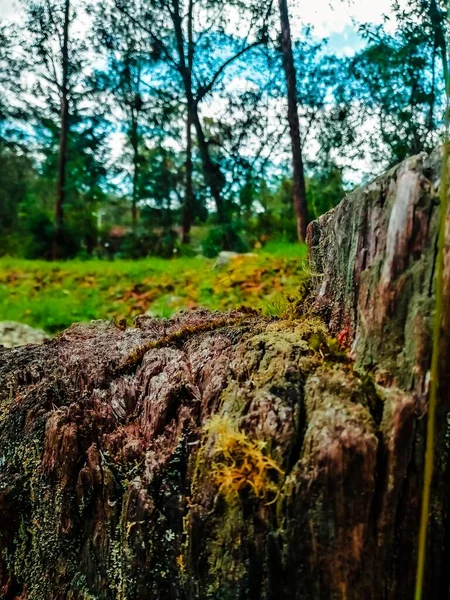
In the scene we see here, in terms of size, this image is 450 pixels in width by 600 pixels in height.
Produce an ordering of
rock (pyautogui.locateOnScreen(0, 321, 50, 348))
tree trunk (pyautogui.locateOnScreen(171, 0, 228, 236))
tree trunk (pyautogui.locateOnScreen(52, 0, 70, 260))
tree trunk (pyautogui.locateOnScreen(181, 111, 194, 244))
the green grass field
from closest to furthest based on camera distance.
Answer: rock (pyautogui.locateOnScreen(0, 321, 50, 348)) → the green grass field → tree trunk (pyautogui.locateOnScreen(171, 0, 228, 236)) → tree trunk (pyautogui.locateOnScreen(52, 0, 70, 260)) → tree trunk (pyautogui.locateOnScreen(181, 111, 194, 244))

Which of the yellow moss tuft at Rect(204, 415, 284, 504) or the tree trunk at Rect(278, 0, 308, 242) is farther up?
the tree trunk at Rect(278, 0, 308, 242)

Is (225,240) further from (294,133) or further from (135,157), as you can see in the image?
(135,157)

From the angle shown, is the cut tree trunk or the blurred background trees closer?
the cut tree trunk

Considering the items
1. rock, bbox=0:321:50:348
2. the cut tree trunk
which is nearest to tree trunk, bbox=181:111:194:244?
rock, bbox=0:321:50:348

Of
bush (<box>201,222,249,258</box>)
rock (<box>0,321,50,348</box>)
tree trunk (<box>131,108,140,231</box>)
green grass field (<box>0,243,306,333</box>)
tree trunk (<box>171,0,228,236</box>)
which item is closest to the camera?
rock (<box>0,321,50,348</box>)

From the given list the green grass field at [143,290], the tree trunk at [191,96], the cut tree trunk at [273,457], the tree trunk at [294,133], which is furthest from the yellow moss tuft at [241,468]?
the tree trunk at [191,96]

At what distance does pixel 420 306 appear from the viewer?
0.98m

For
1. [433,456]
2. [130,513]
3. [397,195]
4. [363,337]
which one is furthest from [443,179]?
[130,513]

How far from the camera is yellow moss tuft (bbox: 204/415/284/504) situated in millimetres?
989

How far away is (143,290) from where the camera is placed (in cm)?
723

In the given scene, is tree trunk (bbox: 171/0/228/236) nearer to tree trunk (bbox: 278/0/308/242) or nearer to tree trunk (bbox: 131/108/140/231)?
tree trunk (bbox: 278/0/308/242)

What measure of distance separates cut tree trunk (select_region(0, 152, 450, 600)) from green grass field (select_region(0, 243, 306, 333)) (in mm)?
3590

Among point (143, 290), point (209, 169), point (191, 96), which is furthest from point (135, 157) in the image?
point (143, 290)

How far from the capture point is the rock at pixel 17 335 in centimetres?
435
